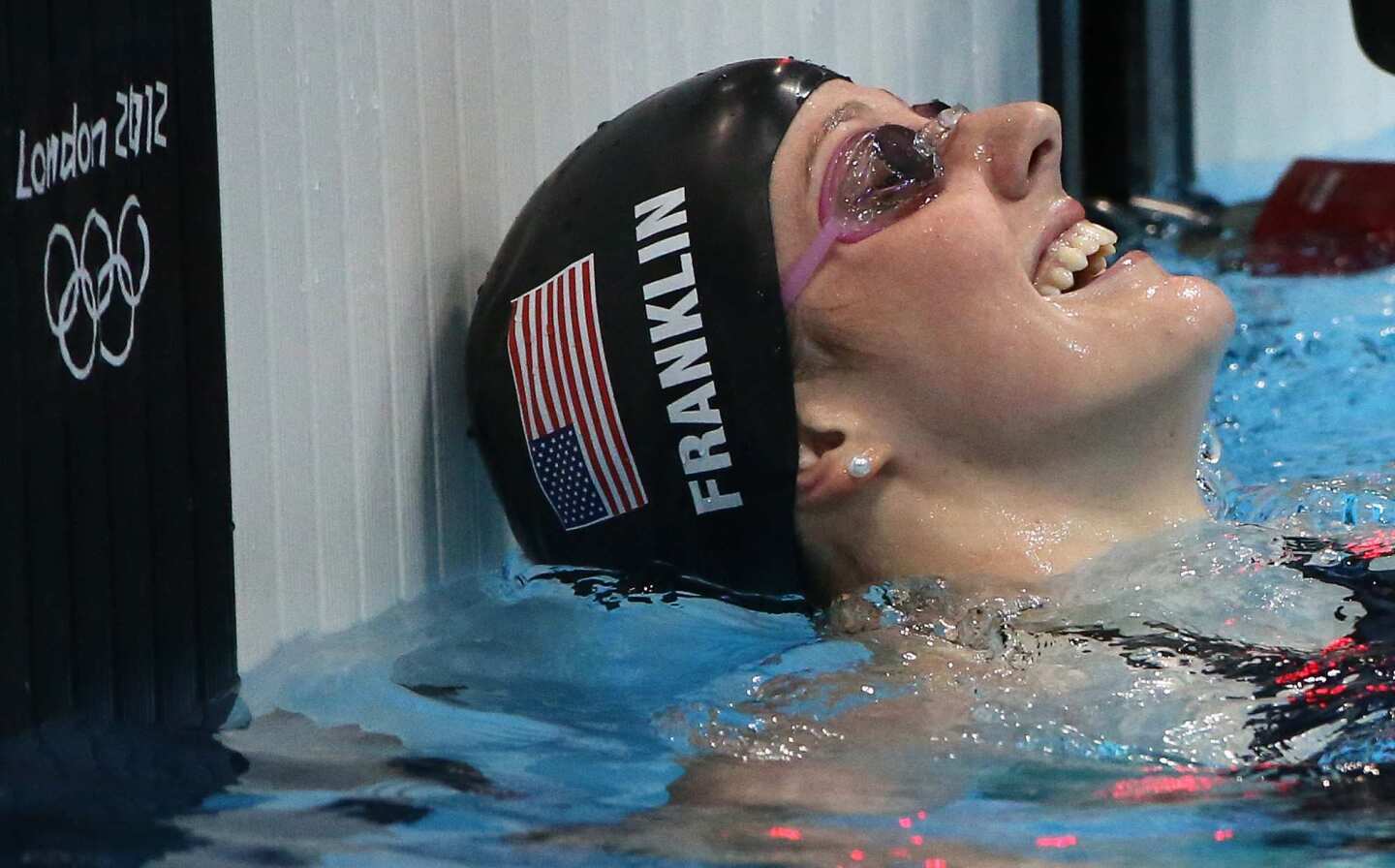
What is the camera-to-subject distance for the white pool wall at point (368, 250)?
2098mm

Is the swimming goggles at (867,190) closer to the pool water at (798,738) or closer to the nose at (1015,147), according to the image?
the nose at (1015,147)

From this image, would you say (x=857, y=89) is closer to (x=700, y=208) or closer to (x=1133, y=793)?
(x=700, y=208)

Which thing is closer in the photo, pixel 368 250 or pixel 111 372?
pixel 111 372

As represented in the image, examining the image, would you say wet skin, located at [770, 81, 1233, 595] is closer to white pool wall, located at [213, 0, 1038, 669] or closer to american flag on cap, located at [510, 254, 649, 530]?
american flag on cap, located at [510, 254, 649, 530]

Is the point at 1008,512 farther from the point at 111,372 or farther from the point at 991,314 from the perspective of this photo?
the point at 111,372

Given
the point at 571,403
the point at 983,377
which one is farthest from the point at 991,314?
the point at 571,403

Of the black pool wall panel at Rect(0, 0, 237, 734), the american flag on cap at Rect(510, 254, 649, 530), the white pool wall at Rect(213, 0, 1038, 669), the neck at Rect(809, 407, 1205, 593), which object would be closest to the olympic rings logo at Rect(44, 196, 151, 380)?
the black pool wall panel at Rect(0, 0, 237, 734)

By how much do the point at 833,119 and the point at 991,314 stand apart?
345 millimetres

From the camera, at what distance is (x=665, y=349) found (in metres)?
2.17

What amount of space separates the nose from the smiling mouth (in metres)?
0.07

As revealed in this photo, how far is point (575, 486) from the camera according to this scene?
228 cm

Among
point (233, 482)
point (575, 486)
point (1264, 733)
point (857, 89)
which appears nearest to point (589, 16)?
point (857, 89)

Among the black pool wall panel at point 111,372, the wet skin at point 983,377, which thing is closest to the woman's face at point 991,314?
the wet skin at point 983,377

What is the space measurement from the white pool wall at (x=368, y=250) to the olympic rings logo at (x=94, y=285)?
0.20 metres
